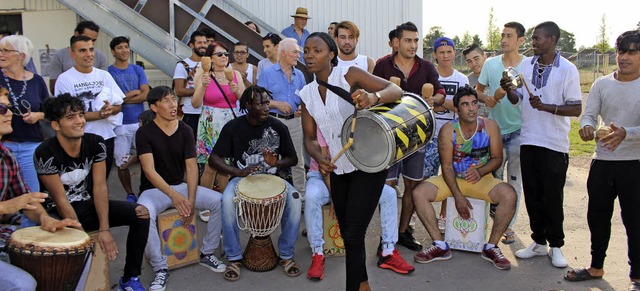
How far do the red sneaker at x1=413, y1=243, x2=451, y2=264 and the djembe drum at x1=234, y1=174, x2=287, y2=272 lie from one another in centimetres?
134

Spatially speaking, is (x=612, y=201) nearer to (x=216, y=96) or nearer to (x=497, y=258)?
(x=497, y=258)

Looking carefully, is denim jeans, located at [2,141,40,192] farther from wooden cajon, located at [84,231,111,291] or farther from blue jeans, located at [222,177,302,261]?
blue jeans, located at [222,177,302,261]

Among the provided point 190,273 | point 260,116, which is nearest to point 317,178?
point 260,116

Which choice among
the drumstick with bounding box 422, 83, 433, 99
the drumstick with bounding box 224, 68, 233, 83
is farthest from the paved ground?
the drumstick with bounding box 224, 68, 233, 83

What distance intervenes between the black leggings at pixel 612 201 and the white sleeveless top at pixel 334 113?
7.43 ft

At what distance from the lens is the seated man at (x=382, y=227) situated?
4.90 metres

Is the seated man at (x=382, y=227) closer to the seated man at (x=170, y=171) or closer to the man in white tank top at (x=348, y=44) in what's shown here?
the seated man at (x=170, y=171)

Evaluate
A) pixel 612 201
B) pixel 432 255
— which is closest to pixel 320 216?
pixel 432 255

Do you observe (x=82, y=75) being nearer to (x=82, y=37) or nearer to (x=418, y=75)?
(x=82, y=37)

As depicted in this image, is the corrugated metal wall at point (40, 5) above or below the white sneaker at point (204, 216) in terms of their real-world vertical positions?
above

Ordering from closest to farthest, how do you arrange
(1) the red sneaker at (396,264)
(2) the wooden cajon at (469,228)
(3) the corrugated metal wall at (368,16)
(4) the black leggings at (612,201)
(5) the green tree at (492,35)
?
(4) the black leggings at (612,201)
(1) the red sneaker at (396,264)
(2) the wooden cajon at (469,228)
(3) the corrugated metal wall at (368,16)
(5) the green tree at (492,35)

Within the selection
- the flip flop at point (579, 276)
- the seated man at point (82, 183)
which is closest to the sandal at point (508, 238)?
the flip flop at point (579, 276)

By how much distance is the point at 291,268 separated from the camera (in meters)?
4.89

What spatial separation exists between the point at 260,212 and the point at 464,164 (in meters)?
2.08
